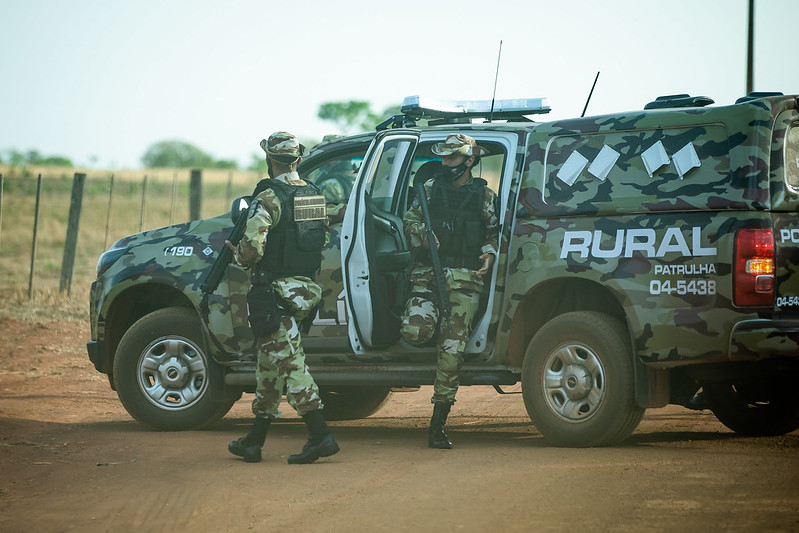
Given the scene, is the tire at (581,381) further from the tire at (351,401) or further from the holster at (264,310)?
the tire at (351,401)

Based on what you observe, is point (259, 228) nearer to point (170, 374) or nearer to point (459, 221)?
point (459, 221)

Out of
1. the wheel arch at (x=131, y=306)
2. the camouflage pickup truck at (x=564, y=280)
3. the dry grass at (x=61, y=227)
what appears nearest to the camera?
the camouflage pickup truck at (x=564, y=280)

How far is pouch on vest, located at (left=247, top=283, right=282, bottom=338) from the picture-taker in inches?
275

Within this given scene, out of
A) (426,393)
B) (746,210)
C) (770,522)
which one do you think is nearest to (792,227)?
(746,210)

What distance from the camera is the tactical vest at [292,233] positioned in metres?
7.07

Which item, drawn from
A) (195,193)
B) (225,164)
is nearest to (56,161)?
(225,164)

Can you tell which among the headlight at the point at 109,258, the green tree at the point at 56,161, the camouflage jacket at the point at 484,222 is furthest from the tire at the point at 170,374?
the green tree at the point at 56,161

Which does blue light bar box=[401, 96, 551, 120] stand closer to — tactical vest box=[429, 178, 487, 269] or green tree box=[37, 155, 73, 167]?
tactical vest box=[429, 178, 487, 269]

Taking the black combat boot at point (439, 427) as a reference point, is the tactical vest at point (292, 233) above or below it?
above

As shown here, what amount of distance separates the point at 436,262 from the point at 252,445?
1623 mm

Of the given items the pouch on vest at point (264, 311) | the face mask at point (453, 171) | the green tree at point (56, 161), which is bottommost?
the pouch on vest at point (264, 311)

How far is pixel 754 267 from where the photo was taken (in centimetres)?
637

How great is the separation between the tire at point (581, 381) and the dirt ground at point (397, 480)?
166 mm

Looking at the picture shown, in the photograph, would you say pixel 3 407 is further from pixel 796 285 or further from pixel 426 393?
pixel 796 285
